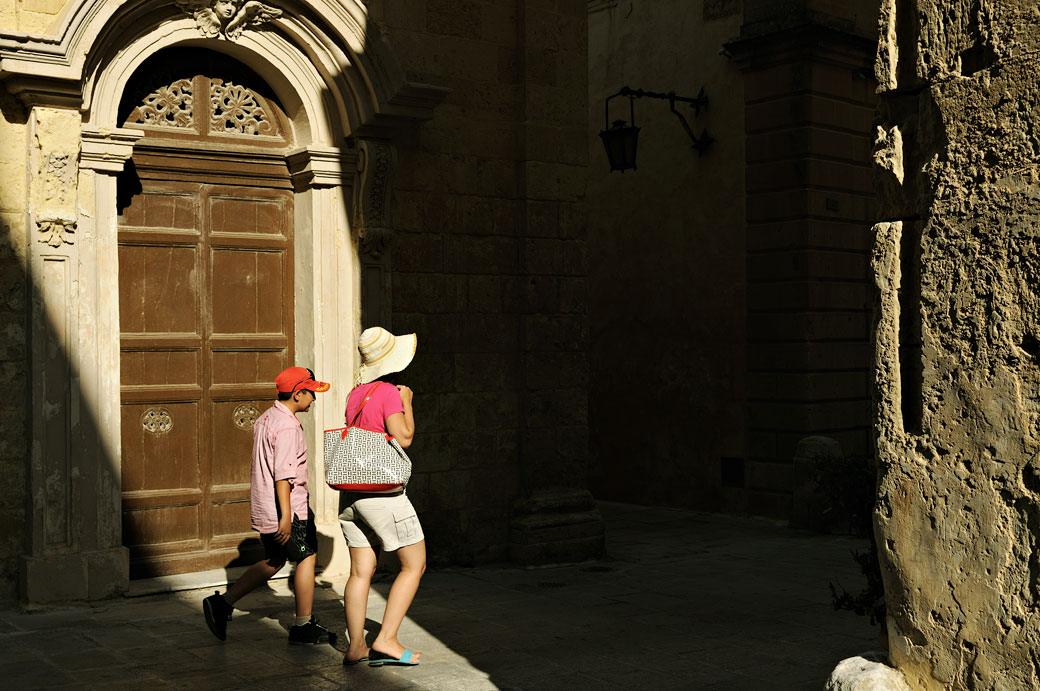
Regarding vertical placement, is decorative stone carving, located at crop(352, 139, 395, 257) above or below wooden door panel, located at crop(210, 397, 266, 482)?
above

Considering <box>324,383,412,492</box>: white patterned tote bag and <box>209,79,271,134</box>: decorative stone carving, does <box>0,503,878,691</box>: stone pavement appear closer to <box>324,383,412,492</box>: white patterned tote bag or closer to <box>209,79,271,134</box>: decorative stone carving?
<box>324,383,412,492</box>: white patterned tote bag

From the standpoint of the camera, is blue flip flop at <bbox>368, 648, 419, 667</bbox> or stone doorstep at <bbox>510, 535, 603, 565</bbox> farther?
stone doorstep at <bbox>510, 535, 603, 565</bbox>

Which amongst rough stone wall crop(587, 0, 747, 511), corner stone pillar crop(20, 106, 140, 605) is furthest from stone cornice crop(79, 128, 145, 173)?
rough stone wall crop(587, 0, 747, 511)

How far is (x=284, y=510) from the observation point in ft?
18.4

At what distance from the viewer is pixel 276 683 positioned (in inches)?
198

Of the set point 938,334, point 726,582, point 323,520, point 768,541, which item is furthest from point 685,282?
point 938,334

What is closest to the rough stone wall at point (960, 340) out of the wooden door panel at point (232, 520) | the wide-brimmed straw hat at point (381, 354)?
the wide-brimmed straw hat at point (381, 354)

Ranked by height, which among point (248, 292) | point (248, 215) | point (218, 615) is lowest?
point (218, 615)

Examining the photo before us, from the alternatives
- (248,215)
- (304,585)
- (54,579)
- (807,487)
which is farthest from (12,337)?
(807,487)

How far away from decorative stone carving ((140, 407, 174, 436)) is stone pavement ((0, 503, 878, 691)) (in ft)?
3.50

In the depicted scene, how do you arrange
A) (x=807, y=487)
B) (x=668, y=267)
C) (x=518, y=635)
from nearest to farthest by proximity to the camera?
(x=518, y=635) < (x=807, y=487) < (x=668, y=267)

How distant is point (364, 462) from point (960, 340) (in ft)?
10.4

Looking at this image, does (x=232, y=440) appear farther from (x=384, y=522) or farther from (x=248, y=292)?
(x=384, y=522)

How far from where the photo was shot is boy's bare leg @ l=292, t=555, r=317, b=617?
5684 millimetres
